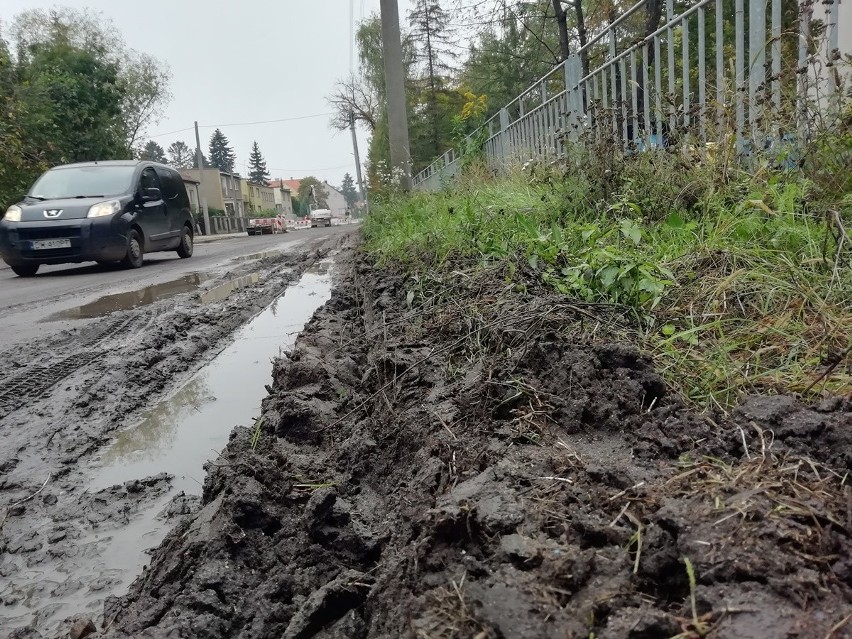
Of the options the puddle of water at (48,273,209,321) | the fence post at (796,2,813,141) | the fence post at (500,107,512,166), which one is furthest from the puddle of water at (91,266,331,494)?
the fence post at (500,107,512,166)

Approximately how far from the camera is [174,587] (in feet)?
5.39

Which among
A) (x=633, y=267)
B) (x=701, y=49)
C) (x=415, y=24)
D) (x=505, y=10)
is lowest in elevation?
(x=633, y=267)

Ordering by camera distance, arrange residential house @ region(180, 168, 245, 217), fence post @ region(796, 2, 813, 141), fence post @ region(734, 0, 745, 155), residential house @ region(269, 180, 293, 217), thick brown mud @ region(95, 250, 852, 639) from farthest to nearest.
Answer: residential house @ region(269, 180, 293, 217) → residential house @ region(180, 168, 245, 217) → fence post @ region(734, 0, 745, 155) → fence post @ region(796, 2, 813, 141) → thick brown mud @ region(95, 250, 852, 639)

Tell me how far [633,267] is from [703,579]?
167cm

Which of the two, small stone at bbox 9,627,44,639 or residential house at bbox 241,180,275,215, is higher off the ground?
residential house at bbox 241,180,275,215

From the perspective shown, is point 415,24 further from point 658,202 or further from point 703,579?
point 703,579

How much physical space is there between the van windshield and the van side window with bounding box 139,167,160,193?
228mm

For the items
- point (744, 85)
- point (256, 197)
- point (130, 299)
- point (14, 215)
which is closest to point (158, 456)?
point (744, 85)

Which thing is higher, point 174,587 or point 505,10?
point 505,10

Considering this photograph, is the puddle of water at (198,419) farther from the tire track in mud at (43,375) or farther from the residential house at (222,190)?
the residential house at (222,190)

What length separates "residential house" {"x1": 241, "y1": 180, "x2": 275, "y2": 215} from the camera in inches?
3735

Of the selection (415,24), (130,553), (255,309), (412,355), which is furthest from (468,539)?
(415,24)

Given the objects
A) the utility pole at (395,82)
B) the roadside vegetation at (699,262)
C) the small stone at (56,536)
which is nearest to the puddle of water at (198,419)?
the small stone at (56,536)

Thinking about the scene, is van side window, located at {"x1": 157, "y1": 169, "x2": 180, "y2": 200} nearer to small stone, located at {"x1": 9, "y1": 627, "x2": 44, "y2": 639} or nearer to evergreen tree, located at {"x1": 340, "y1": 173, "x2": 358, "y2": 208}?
small stone, located at {"x1": 9, "y1": 627, "x2": 44, "y2": 639}
